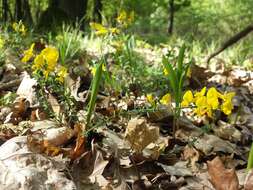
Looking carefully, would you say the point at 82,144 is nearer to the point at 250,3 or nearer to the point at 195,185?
the point at 195,185

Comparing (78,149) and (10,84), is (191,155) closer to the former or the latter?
(78,149)

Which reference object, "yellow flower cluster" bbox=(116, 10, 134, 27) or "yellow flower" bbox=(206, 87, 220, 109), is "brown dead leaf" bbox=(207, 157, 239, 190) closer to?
"yellow flower" bbox=(206, 87, 220, 109)

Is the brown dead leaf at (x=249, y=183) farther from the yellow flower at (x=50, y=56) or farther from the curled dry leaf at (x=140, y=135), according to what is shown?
the yellow flower at (x=50, y=56)

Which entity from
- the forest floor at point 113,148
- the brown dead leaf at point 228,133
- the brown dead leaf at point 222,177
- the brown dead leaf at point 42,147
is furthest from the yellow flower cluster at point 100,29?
the brown dead leaf at point 222,177

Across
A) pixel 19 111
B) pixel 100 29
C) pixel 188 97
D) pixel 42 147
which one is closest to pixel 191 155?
pixel 188 97

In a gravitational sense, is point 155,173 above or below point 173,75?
below

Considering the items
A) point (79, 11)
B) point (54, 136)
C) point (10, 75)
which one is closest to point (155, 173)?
point (54, 136)
